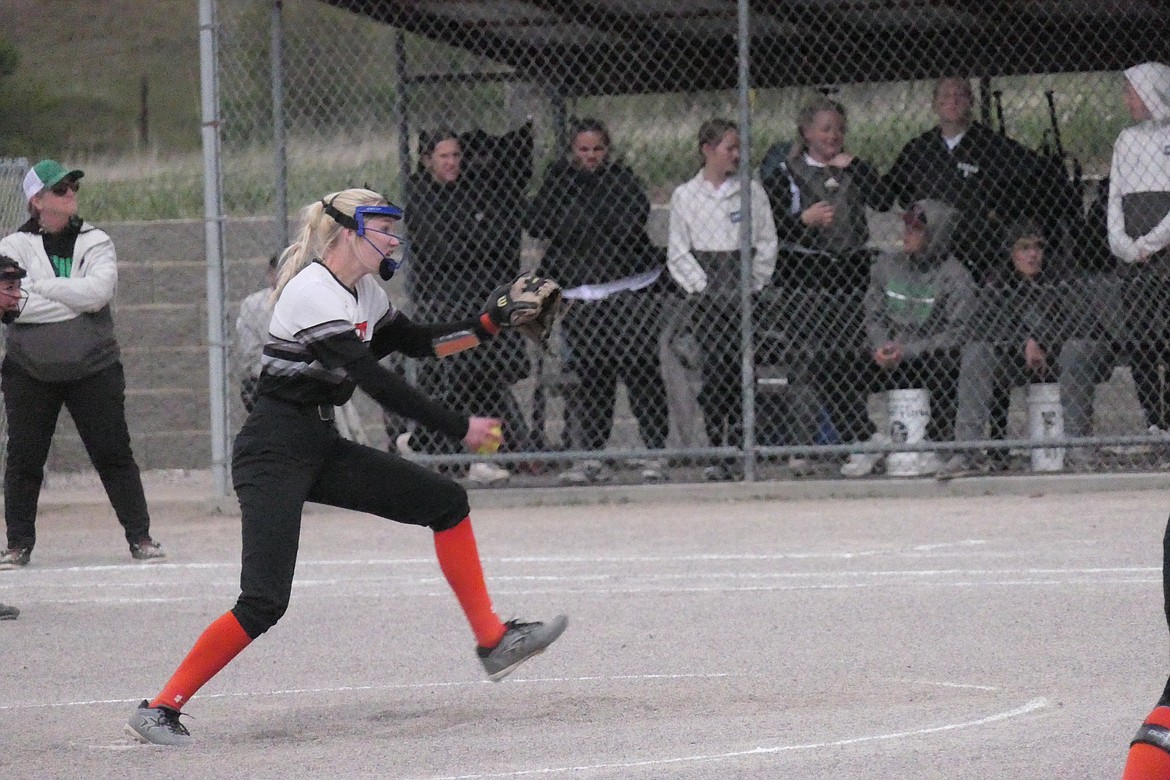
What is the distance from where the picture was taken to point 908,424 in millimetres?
11352

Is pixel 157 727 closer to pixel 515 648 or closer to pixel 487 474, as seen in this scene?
pixel 515 648

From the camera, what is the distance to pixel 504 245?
11336mm

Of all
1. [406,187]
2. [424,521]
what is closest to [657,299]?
[406,187]

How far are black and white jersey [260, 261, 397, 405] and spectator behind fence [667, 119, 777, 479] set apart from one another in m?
5.44

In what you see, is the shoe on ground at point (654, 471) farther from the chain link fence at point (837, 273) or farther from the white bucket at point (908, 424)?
the white bucket at point (908, 424)

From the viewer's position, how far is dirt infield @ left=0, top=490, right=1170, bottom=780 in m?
5.47

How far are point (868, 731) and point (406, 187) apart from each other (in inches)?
264

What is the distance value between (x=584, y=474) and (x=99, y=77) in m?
25.7

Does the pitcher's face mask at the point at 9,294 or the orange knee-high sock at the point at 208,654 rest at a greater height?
the pitcher's face mask at the point at 9,294

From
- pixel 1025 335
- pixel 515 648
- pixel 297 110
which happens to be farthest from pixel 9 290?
pixel 1025 335

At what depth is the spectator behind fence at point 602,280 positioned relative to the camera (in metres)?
11.2

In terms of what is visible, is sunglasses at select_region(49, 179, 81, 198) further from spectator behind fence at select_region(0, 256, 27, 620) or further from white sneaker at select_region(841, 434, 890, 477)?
white sneaker at select_region(841, 434, 890, 477)

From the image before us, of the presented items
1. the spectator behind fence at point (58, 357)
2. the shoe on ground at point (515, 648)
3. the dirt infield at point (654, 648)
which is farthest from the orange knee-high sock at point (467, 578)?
the spectator behind fence at point (58, 357)

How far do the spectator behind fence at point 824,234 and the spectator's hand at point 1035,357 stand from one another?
1.02 meters
